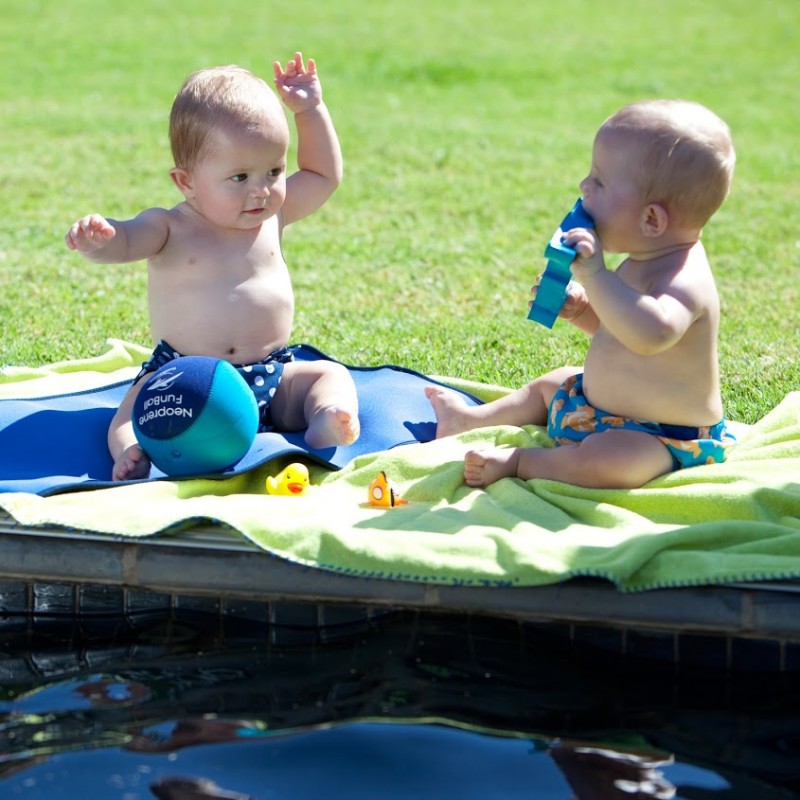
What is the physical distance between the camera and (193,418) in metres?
4.06

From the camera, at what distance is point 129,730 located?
302 cm

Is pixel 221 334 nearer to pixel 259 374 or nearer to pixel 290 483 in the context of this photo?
pixel 259 374

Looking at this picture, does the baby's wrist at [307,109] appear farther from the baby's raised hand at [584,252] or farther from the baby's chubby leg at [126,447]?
the baby's raised hand at [584,252]

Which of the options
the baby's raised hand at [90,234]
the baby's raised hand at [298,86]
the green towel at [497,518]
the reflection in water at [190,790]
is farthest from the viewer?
the baby's raised hand at [298,86]

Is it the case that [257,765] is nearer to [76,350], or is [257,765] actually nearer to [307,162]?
[307,162]

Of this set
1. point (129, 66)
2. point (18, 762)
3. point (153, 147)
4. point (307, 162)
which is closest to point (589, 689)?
point (18, 762)

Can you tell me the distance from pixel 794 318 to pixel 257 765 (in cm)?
446

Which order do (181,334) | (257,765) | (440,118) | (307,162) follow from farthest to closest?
(440,118)
(307,162)
(181,334)
(257,765)

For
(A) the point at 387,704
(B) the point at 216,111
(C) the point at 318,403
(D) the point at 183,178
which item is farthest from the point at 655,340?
(D) the point at 183,178

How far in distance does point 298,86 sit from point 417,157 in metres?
5.62

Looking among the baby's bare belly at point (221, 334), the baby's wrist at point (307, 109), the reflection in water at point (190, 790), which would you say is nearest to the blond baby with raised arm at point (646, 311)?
the baby's bare belly at point (221, 334)

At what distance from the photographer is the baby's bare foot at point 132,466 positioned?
4.22 meters

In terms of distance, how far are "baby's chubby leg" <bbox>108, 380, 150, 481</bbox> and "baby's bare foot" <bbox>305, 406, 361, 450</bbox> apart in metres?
0.58

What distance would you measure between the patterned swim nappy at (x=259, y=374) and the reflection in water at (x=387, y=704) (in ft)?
3.96
